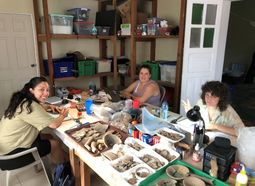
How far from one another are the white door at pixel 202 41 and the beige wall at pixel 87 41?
1.88ft

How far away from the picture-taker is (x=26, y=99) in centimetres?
186

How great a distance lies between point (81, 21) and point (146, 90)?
1769mm

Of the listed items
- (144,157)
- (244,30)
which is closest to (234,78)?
(244,30)

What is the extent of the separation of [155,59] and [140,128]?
272cm

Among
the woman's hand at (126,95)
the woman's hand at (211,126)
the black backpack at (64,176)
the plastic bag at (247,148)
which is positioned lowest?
the black backpack at (64,176)

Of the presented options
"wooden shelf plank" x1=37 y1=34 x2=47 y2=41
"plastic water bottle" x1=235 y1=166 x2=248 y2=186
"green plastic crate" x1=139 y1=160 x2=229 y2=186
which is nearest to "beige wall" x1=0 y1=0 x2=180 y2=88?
"wooden shelf plank" x1=37 y1=34 x2=47 y2=41

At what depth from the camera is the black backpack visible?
1726mm

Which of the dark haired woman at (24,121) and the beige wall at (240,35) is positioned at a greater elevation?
the beige wall at (240,35)

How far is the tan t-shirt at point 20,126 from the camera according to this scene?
1.80m

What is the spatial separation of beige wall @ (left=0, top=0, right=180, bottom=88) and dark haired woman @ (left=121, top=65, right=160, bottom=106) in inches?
48.3

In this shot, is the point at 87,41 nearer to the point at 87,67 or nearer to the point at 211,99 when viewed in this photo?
the point at 87,67

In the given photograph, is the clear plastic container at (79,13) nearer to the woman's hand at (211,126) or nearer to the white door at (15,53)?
the white door at (15,53)

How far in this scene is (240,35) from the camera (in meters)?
6.55

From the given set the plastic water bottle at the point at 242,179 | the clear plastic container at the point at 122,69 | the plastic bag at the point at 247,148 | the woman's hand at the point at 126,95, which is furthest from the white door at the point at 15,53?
the plastic water bottle at the point at 242,179
